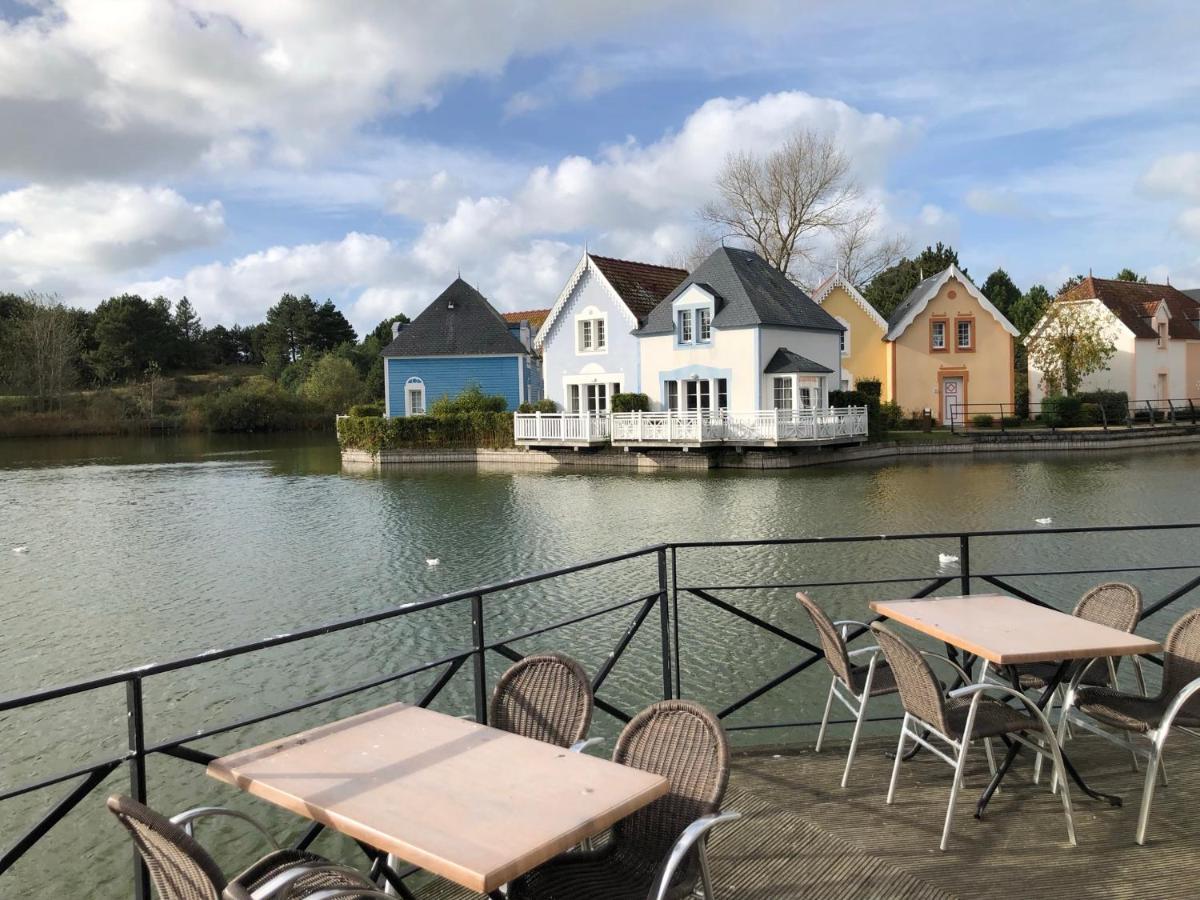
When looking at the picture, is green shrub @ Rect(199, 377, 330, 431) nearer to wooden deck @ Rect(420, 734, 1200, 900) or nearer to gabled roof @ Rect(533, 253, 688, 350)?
gabled roof @ Rect(533, 253, 688, 350)

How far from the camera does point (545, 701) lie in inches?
143

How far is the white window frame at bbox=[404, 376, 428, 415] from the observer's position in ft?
136

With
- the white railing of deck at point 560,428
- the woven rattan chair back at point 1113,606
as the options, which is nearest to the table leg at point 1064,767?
the woven rattan chair back at point 1113,606

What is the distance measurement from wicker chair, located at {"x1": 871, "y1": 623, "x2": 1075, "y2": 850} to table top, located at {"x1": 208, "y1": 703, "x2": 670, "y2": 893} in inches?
60.9

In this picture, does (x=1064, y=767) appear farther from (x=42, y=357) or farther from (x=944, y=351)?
(x=42, y=357)

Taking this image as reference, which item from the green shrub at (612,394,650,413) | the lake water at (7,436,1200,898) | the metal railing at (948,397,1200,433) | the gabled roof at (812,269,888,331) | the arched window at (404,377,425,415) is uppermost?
the gabled roof at (812,269,888,331)

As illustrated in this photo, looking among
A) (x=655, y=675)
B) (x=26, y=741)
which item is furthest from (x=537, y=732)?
(x=26, y=741)

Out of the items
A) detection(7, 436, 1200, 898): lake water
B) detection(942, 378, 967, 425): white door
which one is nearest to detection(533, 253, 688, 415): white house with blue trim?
detection(7, 436, 1200, 898): lake water

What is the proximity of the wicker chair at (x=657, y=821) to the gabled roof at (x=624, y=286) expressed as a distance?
1254 inches

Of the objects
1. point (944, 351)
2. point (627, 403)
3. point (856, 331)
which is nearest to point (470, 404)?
point (627, 403)

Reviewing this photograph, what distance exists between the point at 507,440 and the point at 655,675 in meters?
26.0

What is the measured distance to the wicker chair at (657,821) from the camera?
111 inches

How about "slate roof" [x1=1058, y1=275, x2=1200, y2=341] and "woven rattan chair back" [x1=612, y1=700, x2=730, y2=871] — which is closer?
"woven rattan chair back" [x1=612, y1=700, x2=730, y2=871]

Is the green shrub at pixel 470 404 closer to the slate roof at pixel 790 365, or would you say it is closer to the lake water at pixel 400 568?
the lake water at pixel 400 568
